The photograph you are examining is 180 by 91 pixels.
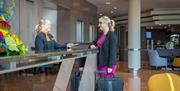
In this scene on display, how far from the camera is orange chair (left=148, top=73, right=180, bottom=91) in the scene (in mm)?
2514

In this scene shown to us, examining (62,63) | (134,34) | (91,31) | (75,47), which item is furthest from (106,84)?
(91,31)

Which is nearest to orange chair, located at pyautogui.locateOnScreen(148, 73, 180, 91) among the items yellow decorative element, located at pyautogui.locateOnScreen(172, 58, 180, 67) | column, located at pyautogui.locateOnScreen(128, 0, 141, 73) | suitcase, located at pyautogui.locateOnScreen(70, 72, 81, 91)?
suitcase, located at pyautogui.locateOnScreen(70, 72, 81, 91)

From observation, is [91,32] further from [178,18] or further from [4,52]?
[4,52]

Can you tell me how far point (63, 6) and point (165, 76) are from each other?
792cm

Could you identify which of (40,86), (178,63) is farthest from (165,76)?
(178,63)

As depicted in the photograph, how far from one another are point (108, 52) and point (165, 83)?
1591 millimetres

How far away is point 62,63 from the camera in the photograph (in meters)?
2.29

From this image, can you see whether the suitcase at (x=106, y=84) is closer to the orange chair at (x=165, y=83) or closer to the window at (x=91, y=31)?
the orange chair at (x=165, y=83)

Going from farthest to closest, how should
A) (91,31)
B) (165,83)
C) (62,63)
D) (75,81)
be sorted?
(91,31) → (75,81) → (165,83) → (62,63)

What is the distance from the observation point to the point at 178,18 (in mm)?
17219

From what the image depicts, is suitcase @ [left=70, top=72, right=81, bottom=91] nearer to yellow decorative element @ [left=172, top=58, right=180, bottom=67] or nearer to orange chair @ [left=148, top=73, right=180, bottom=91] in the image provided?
orange chair @ [left=148, top=73, right=180, bottom=91]

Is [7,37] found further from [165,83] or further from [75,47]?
[75,47]

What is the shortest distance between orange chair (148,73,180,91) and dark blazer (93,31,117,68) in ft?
4.36

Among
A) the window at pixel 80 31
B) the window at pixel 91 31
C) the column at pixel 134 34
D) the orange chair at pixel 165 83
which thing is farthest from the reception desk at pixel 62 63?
the window at pixel 91 31
